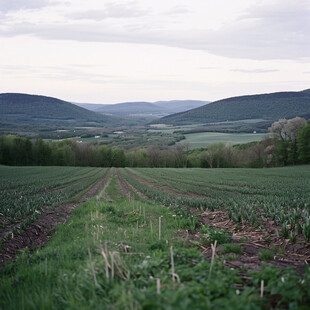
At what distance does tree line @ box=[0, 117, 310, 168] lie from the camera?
2712 inches

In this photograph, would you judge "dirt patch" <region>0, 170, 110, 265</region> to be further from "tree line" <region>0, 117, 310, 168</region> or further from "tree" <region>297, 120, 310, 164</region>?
"tree line" <region>0, 117, 310, 168</region>

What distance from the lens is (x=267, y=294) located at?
12.3ft

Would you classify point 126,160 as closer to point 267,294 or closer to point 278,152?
point 278,152

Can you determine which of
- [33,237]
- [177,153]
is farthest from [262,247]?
[177,153]

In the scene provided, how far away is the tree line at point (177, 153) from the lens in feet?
226

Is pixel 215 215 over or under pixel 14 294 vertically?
under

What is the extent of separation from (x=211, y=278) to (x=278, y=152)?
240ft

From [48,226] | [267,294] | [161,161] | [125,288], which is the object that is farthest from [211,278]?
[161,161]

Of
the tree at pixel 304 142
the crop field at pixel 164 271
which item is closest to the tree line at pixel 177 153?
the tree at pixel 304 142

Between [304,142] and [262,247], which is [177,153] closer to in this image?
[304,142]

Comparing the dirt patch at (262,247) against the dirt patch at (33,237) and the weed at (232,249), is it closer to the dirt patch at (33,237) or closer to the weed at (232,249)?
the weed at (232,249)

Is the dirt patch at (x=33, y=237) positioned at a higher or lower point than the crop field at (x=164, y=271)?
lower

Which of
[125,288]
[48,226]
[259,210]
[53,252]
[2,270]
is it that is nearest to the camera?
[125,288]

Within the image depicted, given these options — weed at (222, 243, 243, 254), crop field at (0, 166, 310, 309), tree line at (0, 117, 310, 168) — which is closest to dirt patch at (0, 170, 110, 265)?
crop field at (0, 166, 310, 309)
